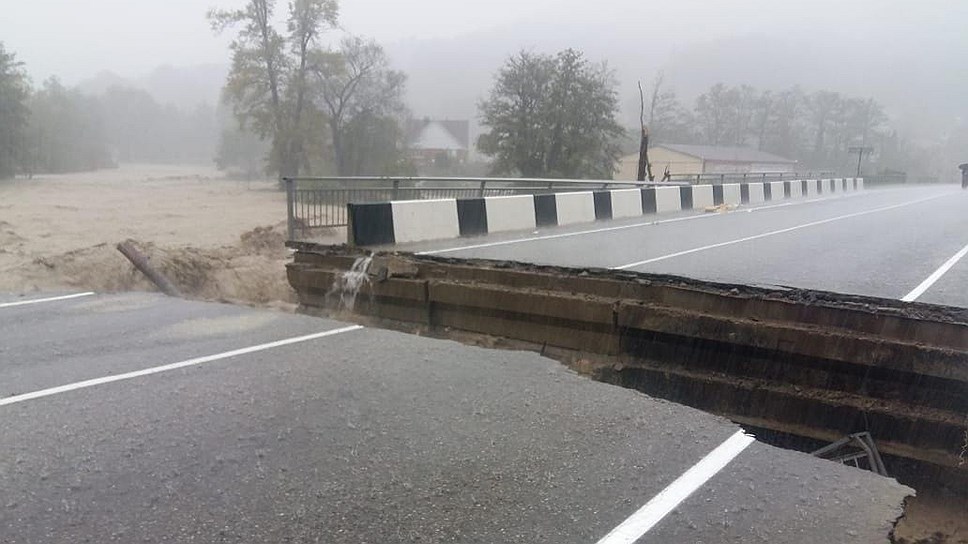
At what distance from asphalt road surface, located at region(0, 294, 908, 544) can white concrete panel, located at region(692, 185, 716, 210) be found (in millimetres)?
19359

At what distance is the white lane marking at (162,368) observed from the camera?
4.65 metres

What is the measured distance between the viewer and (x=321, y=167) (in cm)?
5284

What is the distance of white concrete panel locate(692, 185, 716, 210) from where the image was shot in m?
23.5

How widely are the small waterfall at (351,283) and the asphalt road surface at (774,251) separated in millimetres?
2861

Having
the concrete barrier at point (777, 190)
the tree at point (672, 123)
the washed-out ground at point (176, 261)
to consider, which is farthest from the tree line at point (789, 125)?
the washed-out ground at point (176, 261)

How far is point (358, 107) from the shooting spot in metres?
55.1

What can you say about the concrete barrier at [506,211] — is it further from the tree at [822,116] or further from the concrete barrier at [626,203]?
the tree at [822,116]

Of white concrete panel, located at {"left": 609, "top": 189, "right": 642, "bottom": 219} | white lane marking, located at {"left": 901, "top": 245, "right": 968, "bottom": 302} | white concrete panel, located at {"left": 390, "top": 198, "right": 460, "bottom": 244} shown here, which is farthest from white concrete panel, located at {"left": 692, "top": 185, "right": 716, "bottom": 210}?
white concrete panel, located at {"left": 390, "top": 198, "right": 460, "bottom": 244}

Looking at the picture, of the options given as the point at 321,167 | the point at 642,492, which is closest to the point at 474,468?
the point at 642,492

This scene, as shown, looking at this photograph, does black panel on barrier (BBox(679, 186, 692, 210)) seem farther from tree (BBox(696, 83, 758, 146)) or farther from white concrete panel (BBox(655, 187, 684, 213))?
tree (BBox(696, 83, 758, 146))

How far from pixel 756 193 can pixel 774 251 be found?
63.1 ft

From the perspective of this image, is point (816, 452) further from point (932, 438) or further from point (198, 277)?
point (198, 277)

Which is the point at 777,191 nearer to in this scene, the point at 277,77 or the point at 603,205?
the point at 603,205

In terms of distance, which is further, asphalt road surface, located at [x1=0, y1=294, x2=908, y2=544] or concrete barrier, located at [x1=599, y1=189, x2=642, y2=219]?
concrete barrier, located at [x1=599, y1=189, x2=642, y2=219]
